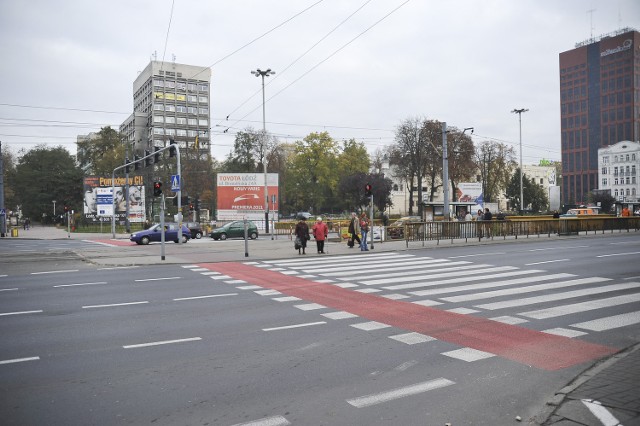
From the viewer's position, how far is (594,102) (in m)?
128

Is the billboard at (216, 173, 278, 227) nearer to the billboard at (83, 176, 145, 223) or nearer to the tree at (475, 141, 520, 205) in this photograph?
the billboard at (83, 176, 145, 223)

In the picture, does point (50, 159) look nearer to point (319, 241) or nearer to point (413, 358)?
point (319, 241)

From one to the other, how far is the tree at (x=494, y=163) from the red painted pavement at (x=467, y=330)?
69928 millimetres

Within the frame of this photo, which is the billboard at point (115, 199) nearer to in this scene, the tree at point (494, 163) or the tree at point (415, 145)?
the tree at point (415, 145)

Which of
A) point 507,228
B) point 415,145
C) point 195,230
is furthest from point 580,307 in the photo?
point 415,145

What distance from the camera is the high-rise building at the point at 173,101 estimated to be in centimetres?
9838

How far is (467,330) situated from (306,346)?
2.63 m

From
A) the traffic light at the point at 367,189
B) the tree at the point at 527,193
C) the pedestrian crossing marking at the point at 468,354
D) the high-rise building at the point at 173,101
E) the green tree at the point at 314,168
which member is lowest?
the pedestrian crossing marking at the point at 468,354

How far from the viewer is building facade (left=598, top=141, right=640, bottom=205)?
370ft

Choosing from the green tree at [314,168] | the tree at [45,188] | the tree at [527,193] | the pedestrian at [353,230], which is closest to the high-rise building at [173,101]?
the tree at [45,188]

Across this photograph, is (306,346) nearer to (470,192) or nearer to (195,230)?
(195,230)

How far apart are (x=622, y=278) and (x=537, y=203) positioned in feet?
281

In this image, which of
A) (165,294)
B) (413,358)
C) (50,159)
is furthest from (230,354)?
(50,159)

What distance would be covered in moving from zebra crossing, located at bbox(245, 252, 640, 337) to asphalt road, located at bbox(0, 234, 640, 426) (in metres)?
0.06
